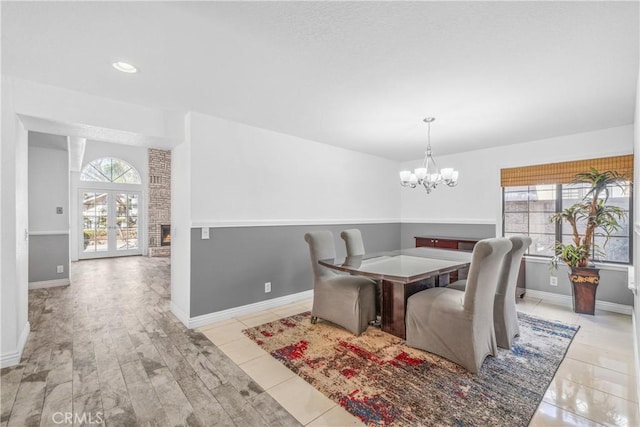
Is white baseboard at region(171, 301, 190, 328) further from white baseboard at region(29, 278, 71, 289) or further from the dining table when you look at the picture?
white baseboard at region(29, 278, 71, 289)

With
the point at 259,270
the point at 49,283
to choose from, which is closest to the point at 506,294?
the point at 259,270

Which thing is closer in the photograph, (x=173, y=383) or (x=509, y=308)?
(x=173, y=383)

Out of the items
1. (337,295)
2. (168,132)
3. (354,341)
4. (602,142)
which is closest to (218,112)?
(168,132)

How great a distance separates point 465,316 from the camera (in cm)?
219

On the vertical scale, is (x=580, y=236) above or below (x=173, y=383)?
above

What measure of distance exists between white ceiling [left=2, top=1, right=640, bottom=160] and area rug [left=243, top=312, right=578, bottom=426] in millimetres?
2257

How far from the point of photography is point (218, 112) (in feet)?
10.2

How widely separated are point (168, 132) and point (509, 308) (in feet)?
12.5

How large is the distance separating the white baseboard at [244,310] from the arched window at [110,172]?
22.9 ft

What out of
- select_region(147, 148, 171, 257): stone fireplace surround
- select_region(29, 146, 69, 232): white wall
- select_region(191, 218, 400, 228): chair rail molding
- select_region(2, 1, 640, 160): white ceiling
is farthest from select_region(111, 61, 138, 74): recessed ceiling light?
select_region(147, 148, 171, 257): stone fireplace surround

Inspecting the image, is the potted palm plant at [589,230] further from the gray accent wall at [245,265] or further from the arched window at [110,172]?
the arched window at [110,172]

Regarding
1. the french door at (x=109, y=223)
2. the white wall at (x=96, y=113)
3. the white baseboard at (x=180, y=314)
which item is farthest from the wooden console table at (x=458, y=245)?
the french door at (x=109, y=223)

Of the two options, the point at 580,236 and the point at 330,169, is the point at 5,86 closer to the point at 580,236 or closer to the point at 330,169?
the point at 330,169

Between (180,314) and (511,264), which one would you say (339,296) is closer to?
(511,264)
